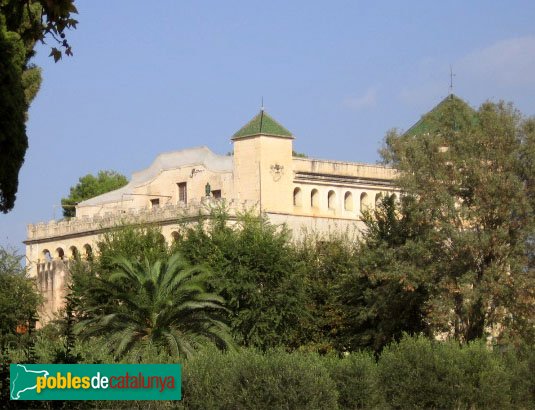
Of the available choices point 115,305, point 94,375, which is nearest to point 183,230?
point 115,305

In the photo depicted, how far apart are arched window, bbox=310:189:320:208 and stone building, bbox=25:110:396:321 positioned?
51mm

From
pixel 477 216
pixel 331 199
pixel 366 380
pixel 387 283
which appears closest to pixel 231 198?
pixel 331 199

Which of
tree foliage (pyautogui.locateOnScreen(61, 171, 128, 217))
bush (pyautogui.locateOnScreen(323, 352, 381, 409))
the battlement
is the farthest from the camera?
tree foliage (pyautogui.locateOnScreen(61, 171, 128, 217))

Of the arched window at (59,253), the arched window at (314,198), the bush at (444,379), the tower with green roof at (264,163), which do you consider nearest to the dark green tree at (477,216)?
the bush at (444,379)

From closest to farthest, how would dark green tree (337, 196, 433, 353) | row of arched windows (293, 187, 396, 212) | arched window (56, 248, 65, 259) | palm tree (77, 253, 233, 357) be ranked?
palm tree (77, 253, 233, 357)
dark green tree (337, 196, 433, 353)
row of arched windows (293, 187, 396, 212)
arched window (56, 248, 65, 259)

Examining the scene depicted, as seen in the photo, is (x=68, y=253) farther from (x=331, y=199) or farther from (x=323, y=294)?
(x=323, y=294)

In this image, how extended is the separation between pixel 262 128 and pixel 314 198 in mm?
5498

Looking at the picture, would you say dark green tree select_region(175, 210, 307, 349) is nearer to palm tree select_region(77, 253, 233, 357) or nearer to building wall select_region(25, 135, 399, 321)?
palm tree select_region(77, 253, 233, 357)

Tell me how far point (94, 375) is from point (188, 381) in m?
6.76

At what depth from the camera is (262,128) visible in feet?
208

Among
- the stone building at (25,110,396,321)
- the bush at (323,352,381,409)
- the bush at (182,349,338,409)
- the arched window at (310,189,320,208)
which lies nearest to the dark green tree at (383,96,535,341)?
the bush at (323,352,381,409)

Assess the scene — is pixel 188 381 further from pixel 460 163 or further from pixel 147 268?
pixel 460 163

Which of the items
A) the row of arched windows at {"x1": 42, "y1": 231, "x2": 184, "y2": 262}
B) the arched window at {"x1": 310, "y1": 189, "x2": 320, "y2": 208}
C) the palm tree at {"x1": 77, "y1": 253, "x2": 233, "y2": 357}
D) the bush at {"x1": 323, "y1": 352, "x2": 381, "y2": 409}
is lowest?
the bush at {"x1": 323, "y1": 352, "x2": 381, "y2": 409}

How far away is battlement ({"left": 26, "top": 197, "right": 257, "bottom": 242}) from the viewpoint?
61.4 metres
